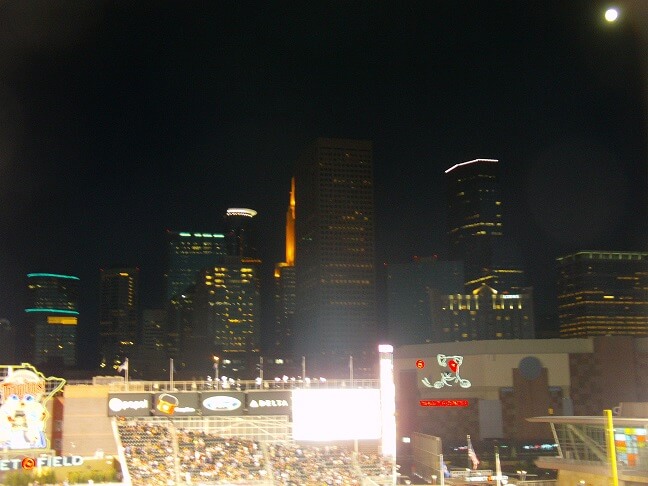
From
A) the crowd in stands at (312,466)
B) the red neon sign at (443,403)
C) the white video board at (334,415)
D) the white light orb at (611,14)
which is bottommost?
the crowd in stands at (312,466)

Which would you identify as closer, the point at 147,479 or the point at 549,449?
the point at 147,479

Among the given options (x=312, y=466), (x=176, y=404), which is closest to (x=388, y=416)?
(x=312, y=466)

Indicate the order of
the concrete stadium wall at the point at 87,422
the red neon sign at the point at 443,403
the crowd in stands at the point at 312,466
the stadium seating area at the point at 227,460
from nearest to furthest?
the stadium seating area at the point at 227,460, the concrete stadium wall at the point at 87,422, the crowd in stands at the point at 312,466, the red neon sign at the point at 443,403

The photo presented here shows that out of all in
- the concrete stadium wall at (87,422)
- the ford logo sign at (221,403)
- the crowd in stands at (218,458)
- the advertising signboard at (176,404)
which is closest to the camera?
the crowd in stands at (218,458)

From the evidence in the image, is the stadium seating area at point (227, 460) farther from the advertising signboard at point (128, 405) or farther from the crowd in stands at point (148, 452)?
the advertising signboard at point (128, 405)

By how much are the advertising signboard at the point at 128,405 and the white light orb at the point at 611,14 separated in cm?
4115

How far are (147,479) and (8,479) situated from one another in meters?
7.75

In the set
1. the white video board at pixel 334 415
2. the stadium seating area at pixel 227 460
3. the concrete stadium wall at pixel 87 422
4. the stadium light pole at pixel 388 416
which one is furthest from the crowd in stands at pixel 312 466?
the concrete stadium wall at pixel 87 422

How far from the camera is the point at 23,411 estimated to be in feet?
151

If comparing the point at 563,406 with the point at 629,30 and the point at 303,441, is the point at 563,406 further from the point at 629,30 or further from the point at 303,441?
the point at 629,30

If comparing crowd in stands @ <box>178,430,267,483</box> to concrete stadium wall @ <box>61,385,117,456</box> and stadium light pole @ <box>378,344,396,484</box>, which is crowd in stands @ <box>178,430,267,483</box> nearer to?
concrete stadium wall @ <box>61,385,117,456</box>

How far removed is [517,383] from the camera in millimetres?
92875

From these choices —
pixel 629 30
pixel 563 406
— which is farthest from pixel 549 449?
pixel 629 30

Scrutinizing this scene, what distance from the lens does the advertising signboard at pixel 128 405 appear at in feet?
160
